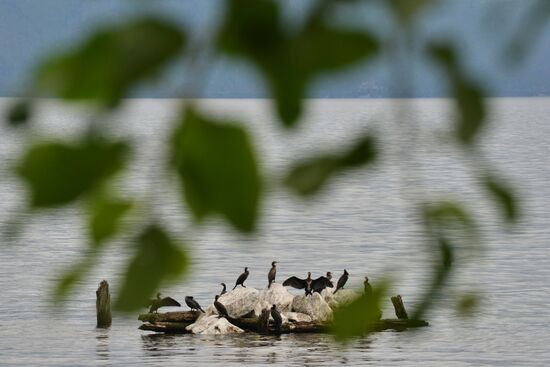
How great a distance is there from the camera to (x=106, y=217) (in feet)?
4.25

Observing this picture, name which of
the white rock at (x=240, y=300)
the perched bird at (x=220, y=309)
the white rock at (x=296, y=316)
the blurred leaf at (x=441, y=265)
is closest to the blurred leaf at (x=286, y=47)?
the blurred leaf at (x=441, y=265)

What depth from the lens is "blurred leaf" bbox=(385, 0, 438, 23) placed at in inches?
47.6

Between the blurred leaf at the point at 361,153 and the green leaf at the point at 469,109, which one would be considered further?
the blurred leaf at the point at 361,153

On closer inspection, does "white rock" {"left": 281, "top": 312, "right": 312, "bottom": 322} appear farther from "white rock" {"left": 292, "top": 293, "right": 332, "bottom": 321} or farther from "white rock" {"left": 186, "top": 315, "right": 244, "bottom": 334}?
"white rock" {"left": 186, "top": 315, "right": 244, "bottom": 334}

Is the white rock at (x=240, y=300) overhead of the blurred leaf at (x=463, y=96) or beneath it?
overhead

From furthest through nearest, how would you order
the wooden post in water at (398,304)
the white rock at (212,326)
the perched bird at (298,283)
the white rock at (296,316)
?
the white rock at (212,326) < the perched bird at (298,283) < the white rock at (296,316) < the wooden post in water at (398,304)

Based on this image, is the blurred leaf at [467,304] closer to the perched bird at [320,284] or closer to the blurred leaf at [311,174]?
the blurred leaf at [311,174]

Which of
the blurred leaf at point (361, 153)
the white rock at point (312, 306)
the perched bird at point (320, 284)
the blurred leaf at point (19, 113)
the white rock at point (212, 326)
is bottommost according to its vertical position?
the blurred leaf at point (361, 153)

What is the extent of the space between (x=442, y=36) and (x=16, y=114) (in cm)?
43

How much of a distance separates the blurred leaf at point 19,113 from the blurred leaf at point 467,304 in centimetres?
104

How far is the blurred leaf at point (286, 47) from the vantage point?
45.4 inches

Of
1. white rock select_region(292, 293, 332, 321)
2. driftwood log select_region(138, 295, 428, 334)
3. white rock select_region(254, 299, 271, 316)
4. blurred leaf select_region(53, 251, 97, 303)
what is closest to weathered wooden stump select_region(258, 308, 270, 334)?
driftwood log select_region(138, 295, 428, 334)

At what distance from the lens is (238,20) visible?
3.78 ft

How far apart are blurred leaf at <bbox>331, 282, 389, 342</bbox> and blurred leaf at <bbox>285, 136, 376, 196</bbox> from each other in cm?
19
